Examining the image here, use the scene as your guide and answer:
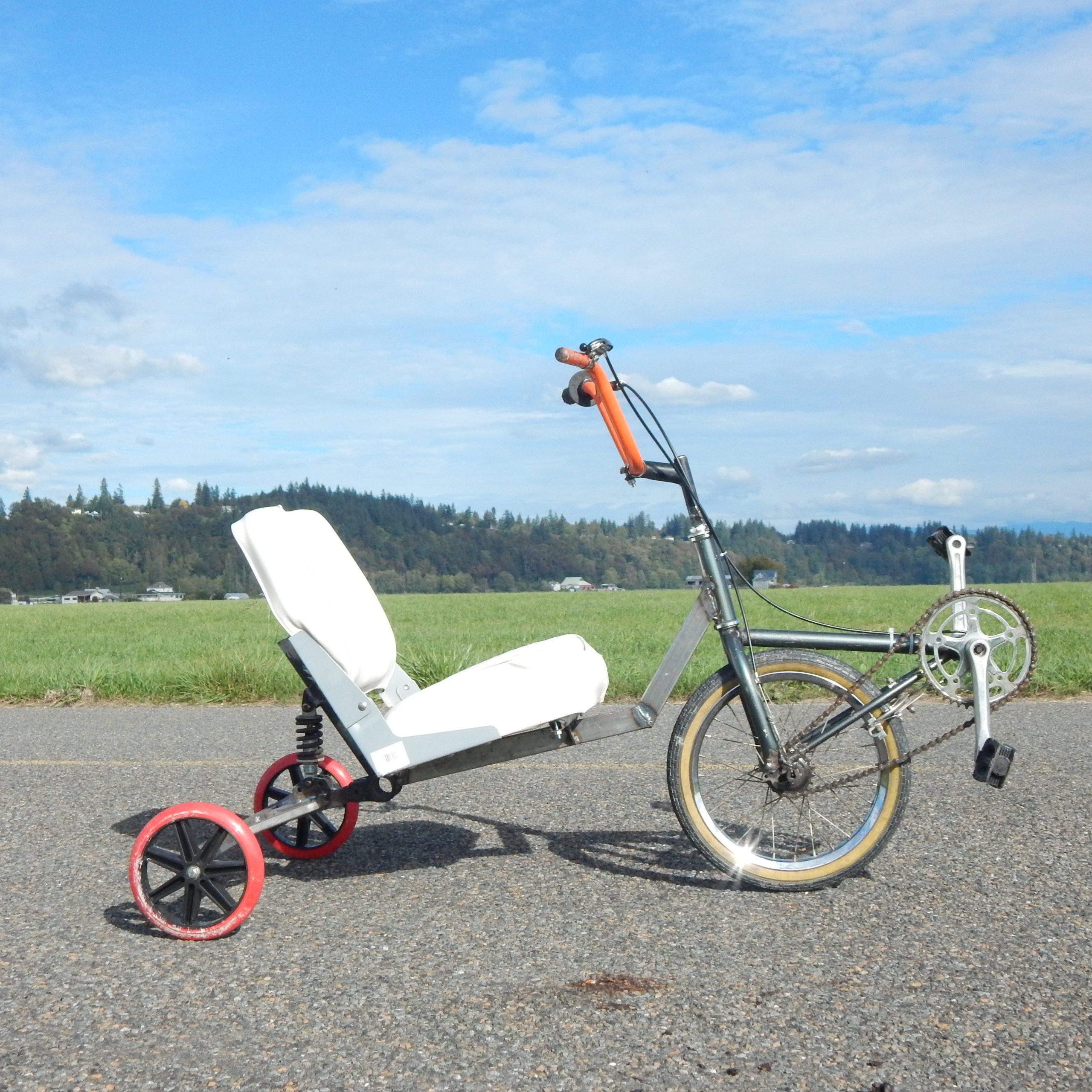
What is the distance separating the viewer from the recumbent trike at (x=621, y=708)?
4242 mm

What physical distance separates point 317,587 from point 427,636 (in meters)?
21.9

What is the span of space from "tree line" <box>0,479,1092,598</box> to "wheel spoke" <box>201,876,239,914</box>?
301 feet

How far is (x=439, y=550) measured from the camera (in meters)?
126

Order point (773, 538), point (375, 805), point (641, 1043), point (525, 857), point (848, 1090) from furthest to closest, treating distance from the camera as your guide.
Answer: point (773, 538), point (375, 805), point (525, 857), point (641, 1043), point (848, 1090)

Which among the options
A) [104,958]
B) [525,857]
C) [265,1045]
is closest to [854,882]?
[525,857]

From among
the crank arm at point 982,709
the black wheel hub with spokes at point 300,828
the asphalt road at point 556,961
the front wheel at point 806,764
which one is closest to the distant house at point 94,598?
the black wheel hub with spokes at point 300,828

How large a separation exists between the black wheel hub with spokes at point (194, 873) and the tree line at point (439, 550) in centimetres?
9158

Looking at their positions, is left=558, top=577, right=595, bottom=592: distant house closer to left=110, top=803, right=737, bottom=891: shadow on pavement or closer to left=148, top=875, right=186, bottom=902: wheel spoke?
left=110, top=803, right=737, bottom=891: shadow on pavement

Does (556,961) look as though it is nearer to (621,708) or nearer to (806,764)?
(621,708)

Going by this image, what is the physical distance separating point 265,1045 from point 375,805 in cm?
299

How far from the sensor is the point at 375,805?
6062mm

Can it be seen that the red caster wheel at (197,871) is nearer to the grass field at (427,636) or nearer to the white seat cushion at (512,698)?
the white seat cushion at (512,698)

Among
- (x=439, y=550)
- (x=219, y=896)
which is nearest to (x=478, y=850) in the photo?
(x=219, y=896)

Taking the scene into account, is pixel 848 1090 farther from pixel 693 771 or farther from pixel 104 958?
pixel 104 958
